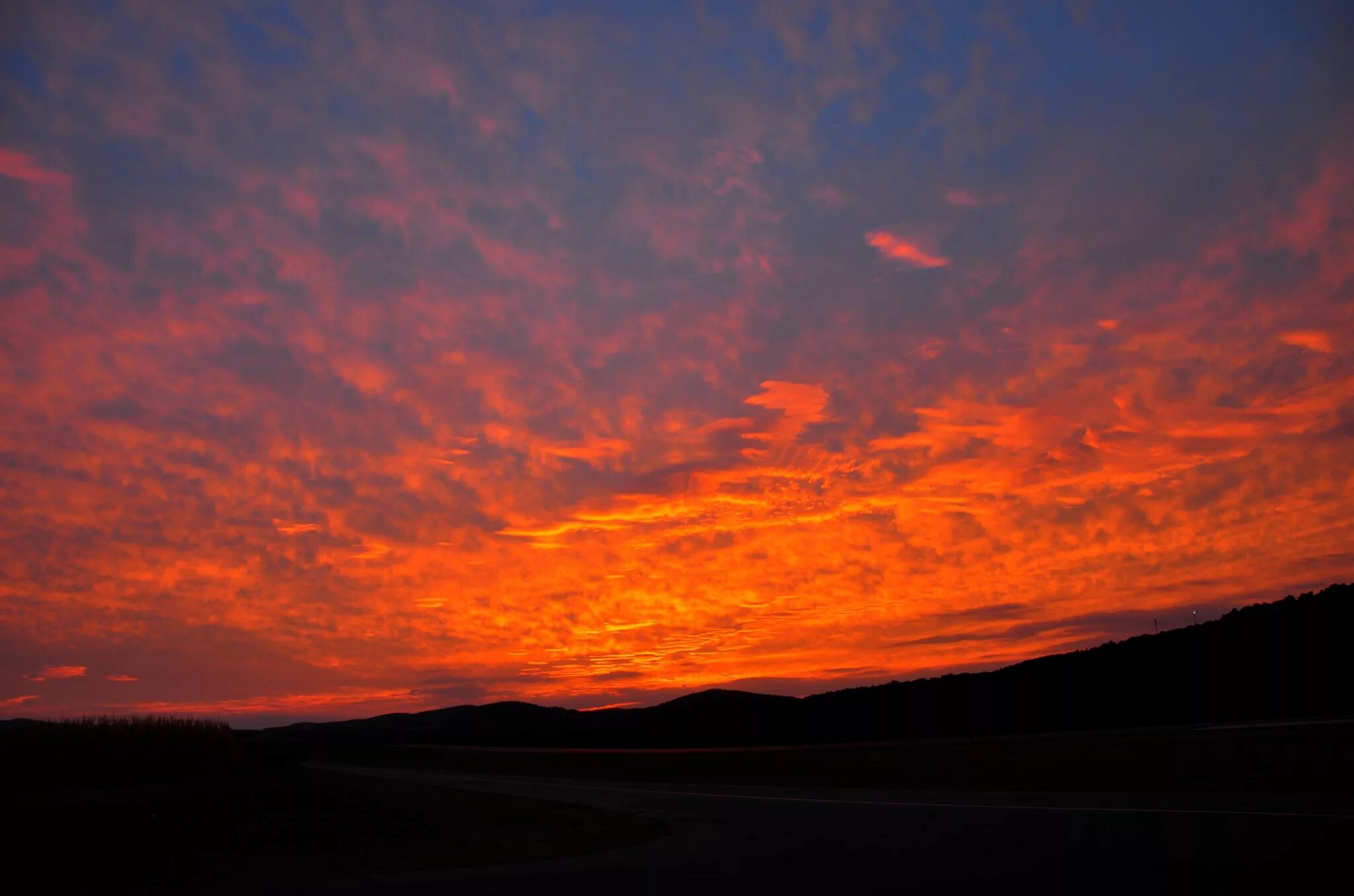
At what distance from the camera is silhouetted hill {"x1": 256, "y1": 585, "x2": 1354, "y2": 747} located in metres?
46.6

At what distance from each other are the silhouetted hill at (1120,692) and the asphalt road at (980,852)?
2315 centimetres

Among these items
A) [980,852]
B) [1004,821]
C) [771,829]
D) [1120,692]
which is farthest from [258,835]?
[1120,692]

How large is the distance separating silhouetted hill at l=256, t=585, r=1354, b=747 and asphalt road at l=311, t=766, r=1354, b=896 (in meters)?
23.2

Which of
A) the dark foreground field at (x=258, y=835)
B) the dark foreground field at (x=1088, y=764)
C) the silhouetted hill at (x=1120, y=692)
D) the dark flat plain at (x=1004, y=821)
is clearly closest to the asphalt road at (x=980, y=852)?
the dark flat plain at (x=1004, y=821)

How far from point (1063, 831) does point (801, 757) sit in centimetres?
2873

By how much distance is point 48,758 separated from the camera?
24828 mm

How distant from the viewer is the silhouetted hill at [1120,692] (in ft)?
153

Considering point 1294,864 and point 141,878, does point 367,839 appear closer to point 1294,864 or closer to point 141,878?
point 141,878

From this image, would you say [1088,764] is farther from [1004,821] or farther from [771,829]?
[771,829]

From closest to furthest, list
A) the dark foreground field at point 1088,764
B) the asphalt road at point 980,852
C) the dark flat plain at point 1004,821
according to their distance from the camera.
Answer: the asphalt road at point 980,852 → the dark flat plain at point 1004,821 → the dark foreground field at point 1088,764

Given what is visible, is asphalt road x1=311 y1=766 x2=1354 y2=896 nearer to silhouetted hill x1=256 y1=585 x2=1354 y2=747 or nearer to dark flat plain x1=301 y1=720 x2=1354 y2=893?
dark flat plain x1=301 y1=720 x2=1354 y2=893

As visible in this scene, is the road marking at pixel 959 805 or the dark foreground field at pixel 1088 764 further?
the dark foreground field at pixel 1088 764

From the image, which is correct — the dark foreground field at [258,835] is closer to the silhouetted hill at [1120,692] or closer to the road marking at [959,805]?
the road marking at [959,805]

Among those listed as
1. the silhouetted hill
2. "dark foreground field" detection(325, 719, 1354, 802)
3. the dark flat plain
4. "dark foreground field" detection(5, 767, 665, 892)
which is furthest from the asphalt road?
the silhouetted hill
